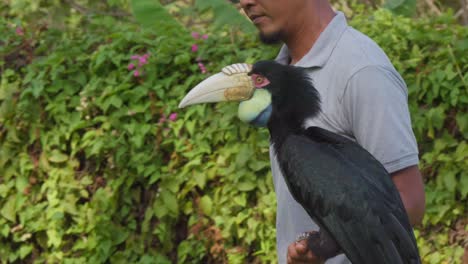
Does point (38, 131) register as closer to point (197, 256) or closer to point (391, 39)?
point (197, 256)

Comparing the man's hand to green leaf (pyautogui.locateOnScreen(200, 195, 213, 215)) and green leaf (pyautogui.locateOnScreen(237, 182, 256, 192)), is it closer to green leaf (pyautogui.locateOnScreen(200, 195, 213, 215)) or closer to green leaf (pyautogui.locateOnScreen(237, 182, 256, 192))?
green leaf (pyautogui.locateOnScreen(237, 182, 256, 192))

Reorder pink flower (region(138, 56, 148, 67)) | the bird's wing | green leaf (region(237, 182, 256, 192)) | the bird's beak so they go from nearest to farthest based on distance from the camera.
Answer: the bird's wing < the bird's beak < green leaf (region(237, 182, 256, 192)) < pink flower (region(138, 56, 148, 67))

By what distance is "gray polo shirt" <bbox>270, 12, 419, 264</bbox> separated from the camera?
2672 millimetres

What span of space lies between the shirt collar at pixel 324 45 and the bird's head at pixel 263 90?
0.13m

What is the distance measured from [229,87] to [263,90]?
112mm

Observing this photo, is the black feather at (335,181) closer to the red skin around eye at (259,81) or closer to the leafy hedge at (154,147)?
the red skin around eye at (259,81)

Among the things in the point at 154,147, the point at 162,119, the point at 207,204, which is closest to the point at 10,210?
the point at 154,147

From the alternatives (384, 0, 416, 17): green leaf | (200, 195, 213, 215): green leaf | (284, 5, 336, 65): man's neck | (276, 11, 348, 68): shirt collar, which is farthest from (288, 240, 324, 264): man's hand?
(384, 0, 416, 17): green leaf

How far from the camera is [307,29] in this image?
2.98 meters

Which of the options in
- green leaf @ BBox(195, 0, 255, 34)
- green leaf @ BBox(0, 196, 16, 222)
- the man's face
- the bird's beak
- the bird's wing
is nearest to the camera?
the bird's wing

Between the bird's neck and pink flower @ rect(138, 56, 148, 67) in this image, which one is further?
pink flower @ rect(138, 56, 148, 67)

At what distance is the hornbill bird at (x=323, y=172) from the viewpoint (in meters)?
2.54

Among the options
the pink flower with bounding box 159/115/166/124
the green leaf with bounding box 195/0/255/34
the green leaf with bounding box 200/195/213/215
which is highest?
the green leaf with bounding box 195/0/255/34

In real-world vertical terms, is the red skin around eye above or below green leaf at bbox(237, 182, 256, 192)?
above
